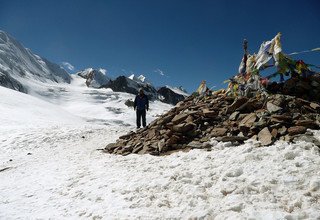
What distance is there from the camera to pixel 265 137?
7.93 metres

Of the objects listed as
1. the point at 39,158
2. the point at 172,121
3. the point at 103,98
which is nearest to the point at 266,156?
the point at 172,121

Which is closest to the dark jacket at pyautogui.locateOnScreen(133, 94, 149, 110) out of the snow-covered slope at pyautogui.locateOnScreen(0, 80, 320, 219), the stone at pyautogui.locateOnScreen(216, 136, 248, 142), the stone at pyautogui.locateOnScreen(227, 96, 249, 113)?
the snow-covered slope at pyautogui.locateOnScreen(0, 80, 320, 219)

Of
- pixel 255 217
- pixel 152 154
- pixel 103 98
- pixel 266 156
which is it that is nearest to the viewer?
pixel 255 217

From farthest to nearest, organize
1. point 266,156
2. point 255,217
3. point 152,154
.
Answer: point 152,154, point 266,156, point 255,217

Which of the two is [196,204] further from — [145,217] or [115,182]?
[115,182]

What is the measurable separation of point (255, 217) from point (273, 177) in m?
1.31

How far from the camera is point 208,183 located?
6582 mm

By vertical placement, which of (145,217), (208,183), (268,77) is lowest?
(145,217)

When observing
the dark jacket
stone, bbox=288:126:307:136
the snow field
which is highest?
the dark jacket

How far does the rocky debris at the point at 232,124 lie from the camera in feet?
27.1

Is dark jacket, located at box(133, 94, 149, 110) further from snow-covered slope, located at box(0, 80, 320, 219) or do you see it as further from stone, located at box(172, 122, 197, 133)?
stone, located at box(172, 122, 197, 133)

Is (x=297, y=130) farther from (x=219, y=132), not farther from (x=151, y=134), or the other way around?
(x=151, y=134)

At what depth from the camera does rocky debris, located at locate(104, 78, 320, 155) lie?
8.26 m

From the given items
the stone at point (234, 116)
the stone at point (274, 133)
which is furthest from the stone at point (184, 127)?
the stone at point (274, 133)
